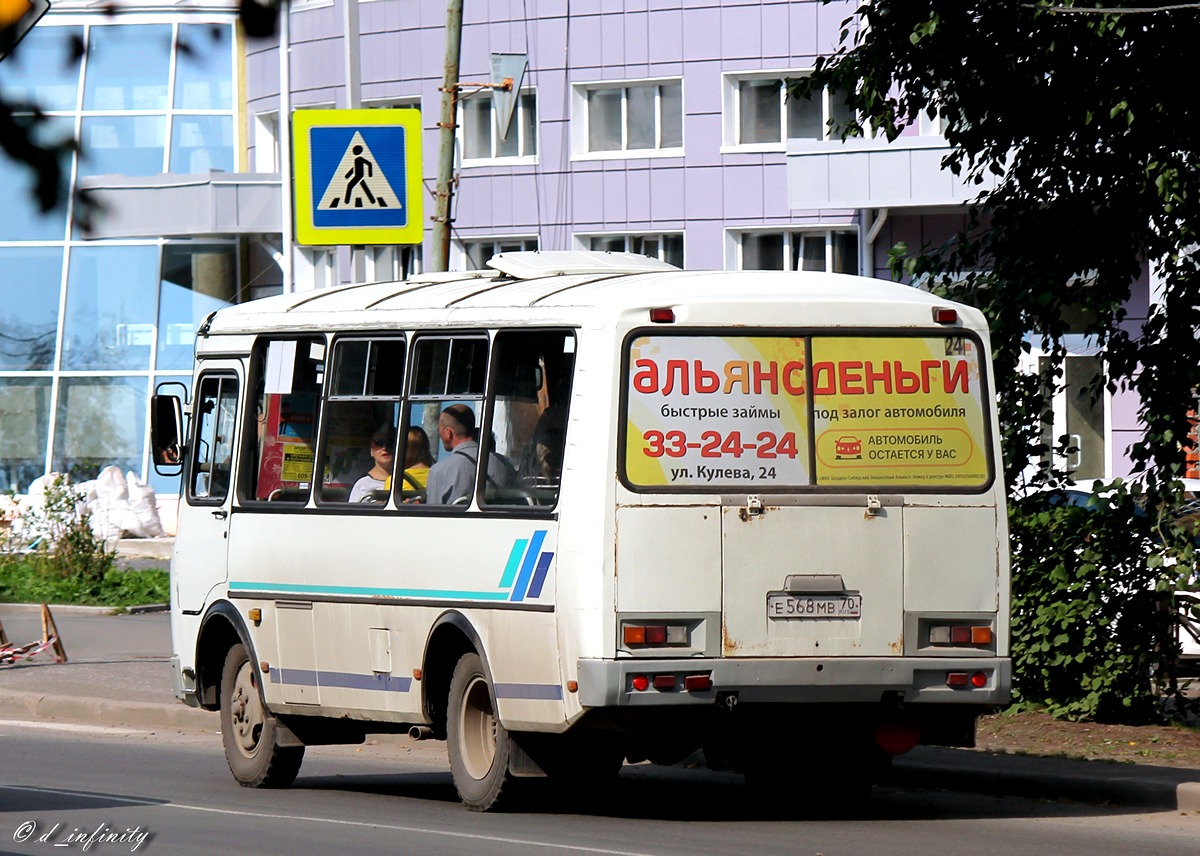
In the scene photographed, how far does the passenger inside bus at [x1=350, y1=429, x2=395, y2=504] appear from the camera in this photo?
35.8 ft

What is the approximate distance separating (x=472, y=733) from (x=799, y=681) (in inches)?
66.7

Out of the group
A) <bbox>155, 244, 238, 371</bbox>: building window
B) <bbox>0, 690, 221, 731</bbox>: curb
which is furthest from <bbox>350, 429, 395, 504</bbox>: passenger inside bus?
<bbox>155, 244, 238, 371</bbox>: building window

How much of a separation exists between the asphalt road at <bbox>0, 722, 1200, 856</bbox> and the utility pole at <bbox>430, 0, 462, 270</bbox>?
18.2 feet

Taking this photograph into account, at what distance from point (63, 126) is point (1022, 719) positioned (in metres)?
10.7

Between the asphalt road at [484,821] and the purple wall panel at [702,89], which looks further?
the purple wall panel at [702,89]

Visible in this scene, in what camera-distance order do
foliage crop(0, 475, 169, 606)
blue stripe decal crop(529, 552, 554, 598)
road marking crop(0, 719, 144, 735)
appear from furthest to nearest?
foliage crop(0, 475, 169, 606) → road marking crop(0, 719, 144, 735) → blue stripe decal crop(529, 552, 554, 598)

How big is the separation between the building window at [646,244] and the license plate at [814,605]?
24524mm

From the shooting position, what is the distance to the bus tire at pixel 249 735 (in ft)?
38.4

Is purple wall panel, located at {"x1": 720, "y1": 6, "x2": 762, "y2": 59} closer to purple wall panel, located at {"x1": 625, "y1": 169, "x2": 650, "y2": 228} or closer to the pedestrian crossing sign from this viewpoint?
purple wall panel, located at {"x1": 625, "y1": 169, "x2": 650, "y2": 228}

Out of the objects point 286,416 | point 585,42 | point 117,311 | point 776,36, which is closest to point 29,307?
point 117,311

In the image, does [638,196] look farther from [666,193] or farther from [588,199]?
[588,199]

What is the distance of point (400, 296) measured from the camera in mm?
11352

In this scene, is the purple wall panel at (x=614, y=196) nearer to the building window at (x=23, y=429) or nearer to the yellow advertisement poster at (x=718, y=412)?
the building window at (x=23, y=429)

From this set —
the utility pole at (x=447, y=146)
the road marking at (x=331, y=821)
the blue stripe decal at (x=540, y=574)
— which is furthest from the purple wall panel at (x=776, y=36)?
the blue stripe decal at (x=540, y=574)
